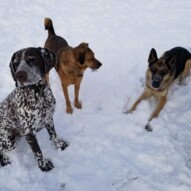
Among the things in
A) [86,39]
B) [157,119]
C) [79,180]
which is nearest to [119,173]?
[79,180]

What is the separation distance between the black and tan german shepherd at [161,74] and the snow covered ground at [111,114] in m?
0.16

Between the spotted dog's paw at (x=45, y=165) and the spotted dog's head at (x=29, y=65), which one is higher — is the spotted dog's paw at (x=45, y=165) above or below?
below

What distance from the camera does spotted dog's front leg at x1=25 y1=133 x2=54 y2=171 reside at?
425 cm

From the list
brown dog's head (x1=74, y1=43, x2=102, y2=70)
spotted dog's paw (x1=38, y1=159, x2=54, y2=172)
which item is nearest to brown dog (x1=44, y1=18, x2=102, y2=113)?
brown dog's head (x1=74, y1=43, x2=102, y2=70)

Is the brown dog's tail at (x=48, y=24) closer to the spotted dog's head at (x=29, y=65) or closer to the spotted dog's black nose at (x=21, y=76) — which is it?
the spotted dog's head at (x=29, y=65)

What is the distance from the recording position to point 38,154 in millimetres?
4434

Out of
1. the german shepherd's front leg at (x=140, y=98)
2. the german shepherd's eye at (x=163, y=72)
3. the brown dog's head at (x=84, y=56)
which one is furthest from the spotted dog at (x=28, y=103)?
the german shepherd's eye at (x=163, y=72)

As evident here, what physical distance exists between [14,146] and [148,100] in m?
2.81

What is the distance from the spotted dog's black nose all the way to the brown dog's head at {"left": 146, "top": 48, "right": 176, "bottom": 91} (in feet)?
8.40

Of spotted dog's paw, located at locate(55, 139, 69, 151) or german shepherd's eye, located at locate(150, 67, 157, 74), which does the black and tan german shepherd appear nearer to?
german shepherd's eye, located at locate(150, 67, 157, 74)

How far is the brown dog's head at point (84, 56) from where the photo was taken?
498cm

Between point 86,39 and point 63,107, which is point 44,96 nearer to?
point 63,107

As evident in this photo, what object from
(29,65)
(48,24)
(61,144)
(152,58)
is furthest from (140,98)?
(29,65)

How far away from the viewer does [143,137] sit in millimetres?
5094
